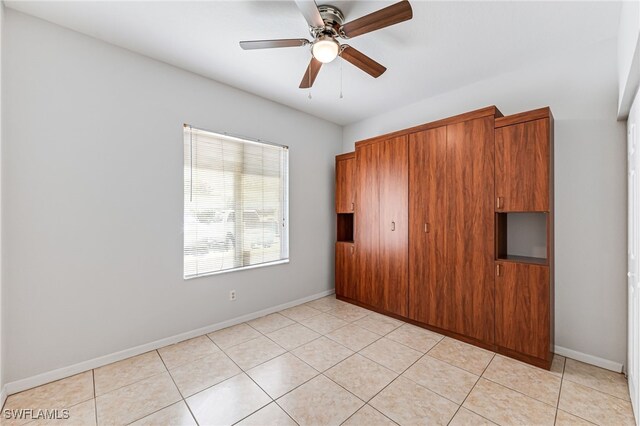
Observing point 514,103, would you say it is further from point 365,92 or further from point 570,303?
point 570,303

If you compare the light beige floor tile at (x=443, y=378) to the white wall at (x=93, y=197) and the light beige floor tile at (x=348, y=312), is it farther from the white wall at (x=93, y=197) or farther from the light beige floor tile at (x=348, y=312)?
the white wall at (x=93, y=197)

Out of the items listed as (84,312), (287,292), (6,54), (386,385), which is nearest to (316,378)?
(386,385)

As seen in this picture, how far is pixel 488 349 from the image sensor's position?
2.55 meters

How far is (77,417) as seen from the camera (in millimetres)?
1716

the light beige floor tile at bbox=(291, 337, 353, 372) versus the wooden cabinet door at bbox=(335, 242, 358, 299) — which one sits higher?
the wooden cabinet door at bbox=(335, 242, 358, 299)

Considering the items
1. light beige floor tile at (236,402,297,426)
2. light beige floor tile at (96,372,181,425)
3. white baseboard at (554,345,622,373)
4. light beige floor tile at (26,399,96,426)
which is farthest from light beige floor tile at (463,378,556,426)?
light beige floor tile at (26,399,96,426)

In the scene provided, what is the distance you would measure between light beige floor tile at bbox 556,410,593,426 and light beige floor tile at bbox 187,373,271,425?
187 cm

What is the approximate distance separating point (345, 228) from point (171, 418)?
320cm

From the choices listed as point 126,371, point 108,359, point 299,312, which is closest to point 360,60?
point 299,312

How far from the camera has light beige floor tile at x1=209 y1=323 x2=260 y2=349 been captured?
8.90 feet

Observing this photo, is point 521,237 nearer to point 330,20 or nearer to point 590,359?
point 590,359

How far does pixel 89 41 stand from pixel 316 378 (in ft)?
11.0

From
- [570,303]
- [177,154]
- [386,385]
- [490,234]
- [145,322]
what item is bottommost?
[386,385]

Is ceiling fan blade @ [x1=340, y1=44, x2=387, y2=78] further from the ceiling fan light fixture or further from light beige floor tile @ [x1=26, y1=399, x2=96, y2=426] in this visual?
light beige floor tile @ [x1=26, y1=399, x2=96, y2=426]
